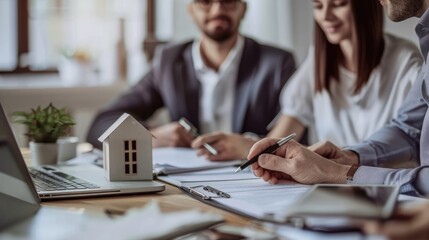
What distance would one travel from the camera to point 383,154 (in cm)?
179

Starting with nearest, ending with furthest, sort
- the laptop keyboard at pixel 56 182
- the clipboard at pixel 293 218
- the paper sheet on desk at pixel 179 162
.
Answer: the clipboard at pixel 293 218, the laptop keyboard at pixel 56 182, the paper sheet on desk at pixel 179 162

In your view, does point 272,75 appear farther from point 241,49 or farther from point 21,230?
point 21,230

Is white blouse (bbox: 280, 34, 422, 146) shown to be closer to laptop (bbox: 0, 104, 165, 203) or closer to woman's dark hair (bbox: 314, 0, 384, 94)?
woman's dark hair (bbox: 314, 0, 384, 94)

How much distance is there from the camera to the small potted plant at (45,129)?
6.04 ft

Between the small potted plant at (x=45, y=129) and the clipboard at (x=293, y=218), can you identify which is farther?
the small potted plant at (x=45, y=129)

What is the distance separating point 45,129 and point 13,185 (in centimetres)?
62

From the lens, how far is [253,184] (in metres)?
1.53

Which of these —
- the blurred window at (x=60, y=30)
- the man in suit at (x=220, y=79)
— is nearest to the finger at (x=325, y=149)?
the man in suit at (x=220, y=79)

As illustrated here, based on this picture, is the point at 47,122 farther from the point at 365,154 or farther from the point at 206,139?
the point at 365,154

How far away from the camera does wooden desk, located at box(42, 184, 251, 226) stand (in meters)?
1.31

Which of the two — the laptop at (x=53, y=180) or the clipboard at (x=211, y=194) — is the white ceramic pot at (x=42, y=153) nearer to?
the laptop at (x=53, y=180)

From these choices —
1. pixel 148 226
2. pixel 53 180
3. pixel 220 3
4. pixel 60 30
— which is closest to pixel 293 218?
pixel 148 226

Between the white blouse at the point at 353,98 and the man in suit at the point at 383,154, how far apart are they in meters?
0.30

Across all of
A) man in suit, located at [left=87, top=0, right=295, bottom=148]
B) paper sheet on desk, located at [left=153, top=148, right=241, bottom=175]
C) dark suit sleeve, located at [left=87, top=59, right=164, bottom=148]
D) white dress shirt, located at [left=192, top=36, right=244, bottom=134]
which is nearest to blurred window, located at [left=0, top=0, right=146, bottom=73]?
dark suit sleeve, located at [left=87, top=59, right=164, bottom=148]
